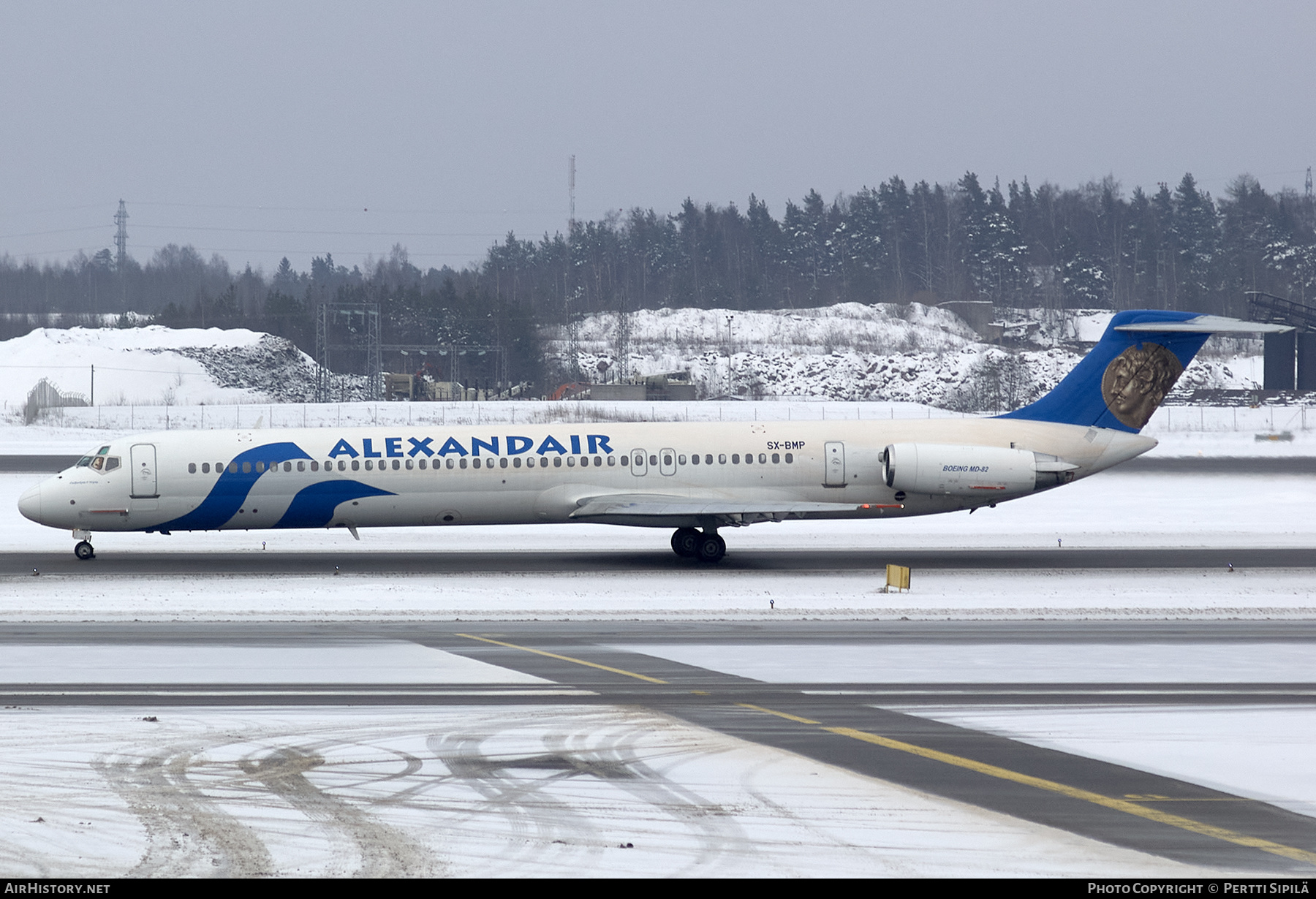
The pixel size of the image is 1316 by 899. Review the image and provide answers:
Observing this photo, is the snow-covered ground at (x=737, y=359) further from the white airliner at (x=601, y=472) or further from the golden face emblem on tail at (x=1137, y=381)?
the golden face emblem on tail at (x=1137, y=381)

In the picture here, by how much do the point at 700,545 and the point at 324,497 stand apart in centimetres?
820

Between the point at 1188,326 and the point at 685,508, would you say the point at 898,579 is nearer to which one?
the point at 685,508

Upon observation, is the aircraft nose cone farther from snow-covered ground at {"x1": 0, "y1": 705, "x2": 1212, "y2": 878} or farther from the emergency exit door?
the emergency exit door

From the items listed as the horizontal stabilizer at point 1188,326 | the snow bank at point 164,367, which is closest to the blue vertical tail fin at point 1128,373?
the horizontal stabilizer at point 1188,326

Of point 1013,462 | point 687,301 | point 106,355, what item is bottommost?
point 1013,462

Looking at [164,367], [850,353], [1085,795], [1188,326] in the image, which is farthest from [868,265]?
[1085,795]

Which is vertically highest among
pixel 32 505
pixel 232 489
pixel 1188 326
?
pixel 1188 326

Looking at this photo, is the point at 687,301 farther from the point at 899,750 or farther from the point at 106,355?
the point at 899,750

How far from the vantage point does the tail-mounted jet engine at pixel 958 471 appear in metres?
26.7

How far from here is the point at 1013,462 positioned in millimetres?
26859

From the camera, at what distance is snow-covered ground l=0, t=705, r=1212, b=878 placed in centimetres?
829

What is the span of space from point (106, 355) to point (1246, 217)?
106m

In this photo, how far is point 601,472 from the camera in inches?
1059
